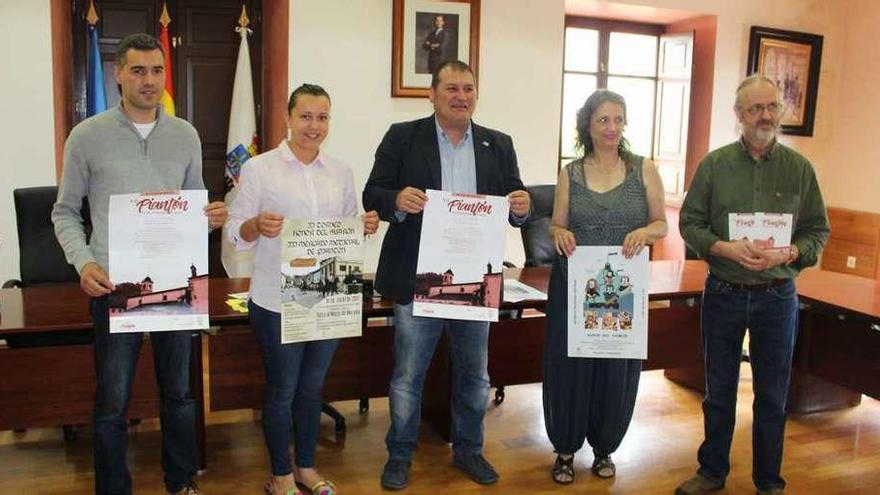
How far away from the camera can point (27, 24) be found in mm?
4055

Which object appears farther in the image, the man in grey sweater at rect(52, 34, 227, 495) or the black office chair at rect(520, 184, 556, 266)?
the black office chair at rect(520, 184, 556, 266)

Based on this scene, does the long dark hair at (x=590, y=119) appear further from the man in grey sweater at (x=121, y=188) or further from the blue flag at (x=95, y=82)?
the blue flag at (x=95, y=82)

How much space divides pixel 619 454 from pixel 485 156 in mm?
1377

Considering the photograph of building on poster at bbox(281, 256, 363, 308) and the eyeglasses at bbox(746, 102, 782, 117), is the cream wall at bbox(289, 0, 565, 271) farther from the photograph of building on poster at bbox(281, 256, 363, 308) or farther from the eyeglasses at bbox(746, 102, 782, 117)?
the eyeglasses at bbox(746, 102, 782, 117)

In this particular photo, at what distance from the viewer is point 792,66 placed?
19.6 feet

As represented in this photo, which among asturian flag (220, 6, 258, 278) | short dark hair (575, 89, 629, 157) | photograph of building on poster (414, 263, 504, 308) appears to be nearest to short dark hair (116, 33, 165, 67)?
photograph of building on poster (414, 263, 504, 308)

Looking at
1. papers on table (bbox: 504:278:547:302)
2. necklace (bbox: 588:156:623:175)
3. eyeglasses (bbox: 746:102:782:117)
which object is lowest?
papers on table (bbox: 504:278:547:302)

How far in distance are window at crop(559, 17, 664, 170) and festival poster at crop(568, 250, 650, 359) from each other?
11.0ft

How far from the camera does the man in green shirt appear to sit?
2379 millimetres

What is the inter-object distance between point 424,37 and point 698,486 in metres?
3.10

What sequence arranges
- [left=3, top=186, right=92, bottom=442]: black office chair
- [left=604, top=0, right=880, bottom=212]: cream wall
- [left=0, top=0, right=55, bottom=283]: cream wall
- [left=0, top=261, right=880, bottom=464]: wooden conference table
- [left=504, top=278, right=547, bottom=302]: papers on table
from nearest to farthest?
[left=0, top=261, right=880, bottom=464]: wooden conference table < [left=504, top=278, right=547, bottom=302]: papers on table < [left=3, top=186, right=92, bottom=442]: black office chair < [left=0, top=0, right=55, bottom=283]: cream wall < [left=604, top=0, right=880, bottom=212]: cream wall

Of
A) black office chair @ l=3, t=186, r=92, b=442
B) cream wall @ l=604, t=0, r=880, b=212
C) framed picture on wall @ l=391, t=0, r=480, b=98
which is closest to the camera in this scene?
black office chair @ l=3, t=186, r=92, b=442

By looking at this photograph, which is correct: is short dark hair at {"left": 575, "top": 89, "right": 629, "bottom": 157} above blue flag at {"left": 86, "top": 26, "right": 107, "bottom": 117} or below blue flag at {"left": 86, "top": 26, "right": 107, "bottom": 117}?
below

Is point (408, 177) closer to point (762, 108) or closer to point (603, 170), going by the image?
point (603, 170)
